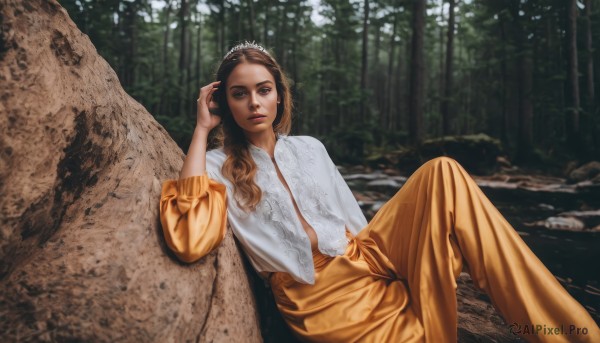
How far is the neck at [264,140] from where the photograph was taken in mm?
2381

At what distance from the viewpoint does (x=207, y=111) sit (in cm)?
208

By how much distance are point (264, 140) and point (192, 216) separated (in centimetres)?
90

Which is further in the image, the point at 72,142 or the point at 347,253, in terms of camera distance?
Answer: the point at 347,253

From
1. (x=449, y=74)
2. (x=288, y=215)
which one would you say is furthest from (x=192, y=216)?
(x=449, y=74)

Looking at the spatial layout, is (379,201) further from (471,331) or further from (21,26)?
(21,26)

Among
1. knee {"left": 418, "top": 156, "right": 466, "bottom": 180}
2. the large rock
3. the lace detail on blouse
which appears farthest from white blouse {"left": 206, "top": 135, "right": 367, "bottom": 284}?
knee {"left": 418, "top": 156, "right": 466, "bottom": 180}

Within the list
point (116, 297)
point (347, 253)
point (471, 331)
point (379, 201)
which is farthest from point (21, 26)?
point (379, 201)

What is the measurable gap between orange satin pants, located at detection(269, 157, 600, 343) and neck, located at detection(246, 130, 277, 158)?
0.76m

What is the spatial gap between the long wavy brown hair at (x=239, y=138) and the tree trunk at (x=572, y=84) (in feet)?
39.0

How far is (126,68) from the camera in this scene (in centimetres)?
1368

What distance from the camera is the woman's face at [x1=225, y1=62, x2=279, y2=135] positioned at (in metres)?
2.14

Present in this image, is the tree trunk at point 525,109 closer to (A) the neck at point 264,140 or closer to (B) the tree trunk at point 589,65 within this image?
(B) the tree trunk at point 589,65

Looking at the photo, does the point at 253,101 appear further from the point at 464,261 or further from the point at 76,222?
the point at 464,261

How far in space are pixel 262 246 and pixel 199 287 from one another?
0.45 meters
